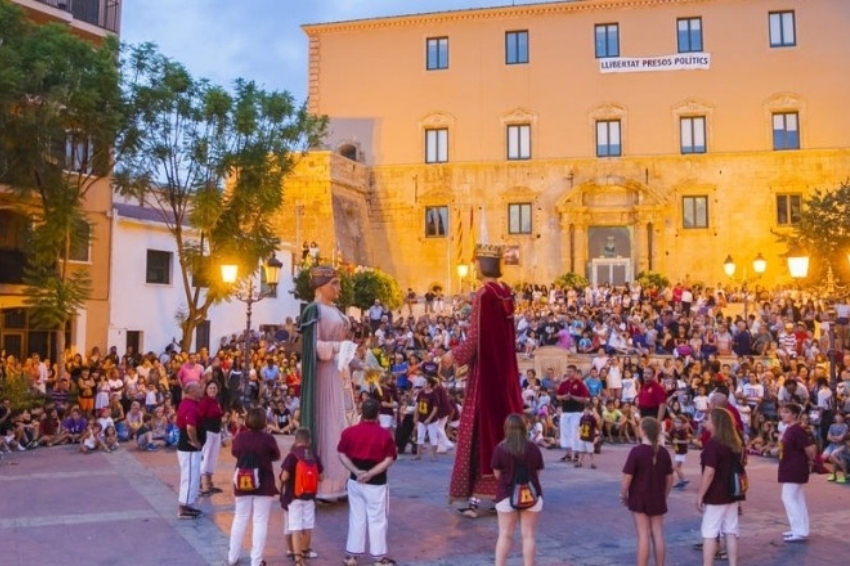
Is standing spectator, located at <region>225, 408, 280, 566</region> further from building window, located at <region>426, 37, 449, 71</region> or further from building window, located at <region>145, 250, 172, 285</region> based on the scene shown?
building window, located at <region>426, 37, 449, 71</region>

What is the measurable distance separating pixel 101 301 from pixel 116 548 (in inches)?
745

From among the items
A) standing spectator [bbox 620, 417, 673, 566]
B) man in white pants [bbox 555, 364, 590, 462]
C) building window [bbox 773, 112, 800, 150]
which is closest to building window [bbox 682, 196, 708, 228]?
building window [bbox 773, 112, 800, 150]

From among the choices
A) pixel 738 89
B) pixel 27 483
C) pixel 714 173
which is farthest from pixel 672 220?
pixel 27 483

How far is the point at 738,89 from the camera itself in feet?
124

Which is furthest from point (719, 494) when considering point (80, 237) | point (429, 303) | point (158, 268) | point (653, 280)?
point (653, 280)

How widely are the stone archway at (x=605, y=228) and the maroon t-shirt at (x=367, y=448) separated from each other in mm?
31898

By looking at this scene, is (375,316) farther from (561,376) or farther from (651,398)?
(651,398)

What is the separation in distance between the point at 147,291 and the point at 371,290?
825 cm

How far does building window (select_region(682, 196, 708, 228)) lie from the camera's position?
37.7 metres

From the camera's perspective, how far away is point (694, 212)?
37812mm

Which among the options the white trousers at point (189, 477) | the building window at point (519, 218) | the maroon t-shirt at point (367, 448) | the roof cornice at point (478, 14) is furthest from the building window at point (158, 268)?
the maroon t-shirt at point (367, 448)

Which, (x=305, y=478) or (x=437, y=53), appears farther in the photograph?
(x=437, y=53)

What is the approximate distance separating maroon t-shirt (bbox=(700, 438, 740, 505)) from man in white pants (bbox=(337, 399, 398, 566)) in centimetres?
277

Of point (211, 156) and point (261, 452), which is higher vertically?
point (211, 156)
